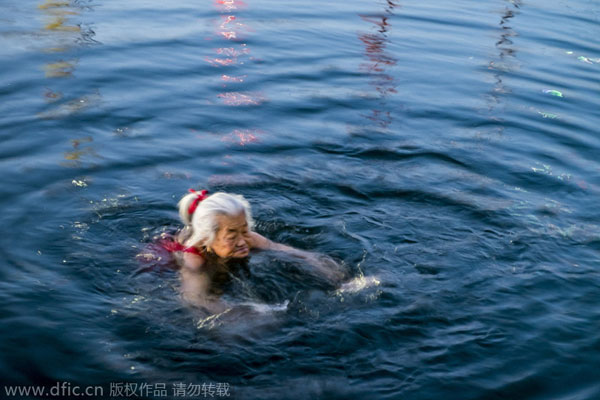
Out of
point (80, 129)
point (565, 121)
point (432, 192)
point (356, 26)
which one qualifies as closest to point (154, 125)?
point (80, 129)

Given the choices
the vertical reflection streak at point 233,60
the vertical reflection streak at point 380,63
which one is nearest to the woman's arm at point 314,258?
the vertical reflection streak at point 233,60

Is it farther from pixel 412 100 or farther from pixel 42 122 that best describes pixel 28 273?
pixel 412 100

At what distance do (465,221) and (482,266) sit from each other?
796 mm

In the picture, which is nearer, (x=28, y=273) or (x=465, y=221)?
(x=28, y=273)

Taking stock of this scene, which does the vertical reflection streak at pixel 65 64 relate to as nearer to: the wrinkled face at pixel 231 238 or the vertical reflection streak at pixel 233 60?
the vertical reflection streak at pixel 233 60

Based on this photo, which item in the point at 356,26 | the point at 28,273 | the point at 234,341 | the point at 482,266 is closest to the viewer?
the point at 234,341

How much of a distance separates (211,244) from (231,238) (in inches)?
6.9

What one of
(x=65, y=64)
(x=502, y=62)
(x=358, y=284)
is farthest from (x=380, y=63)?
(x=358, y=284)

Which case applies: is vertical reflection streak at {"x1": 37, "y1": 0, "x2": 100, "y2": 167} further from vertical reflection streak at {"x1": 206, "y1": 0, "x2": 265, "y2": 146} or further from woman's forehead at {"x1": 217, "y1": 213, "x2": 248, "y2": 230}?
woman's forehead at {"x1": 217, "y1": 213, "x2": 248, "y2": 230}

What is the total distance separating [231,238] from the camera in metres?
5.66

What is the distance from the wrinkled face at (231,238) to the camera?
18.4ft

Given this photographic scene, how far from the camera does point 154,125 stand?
28.4ft

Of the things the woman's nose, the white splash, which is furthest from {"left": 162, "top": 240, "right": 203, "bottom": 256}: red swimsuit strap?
the white splash

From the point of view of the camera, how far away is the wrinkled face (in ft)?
18.4
